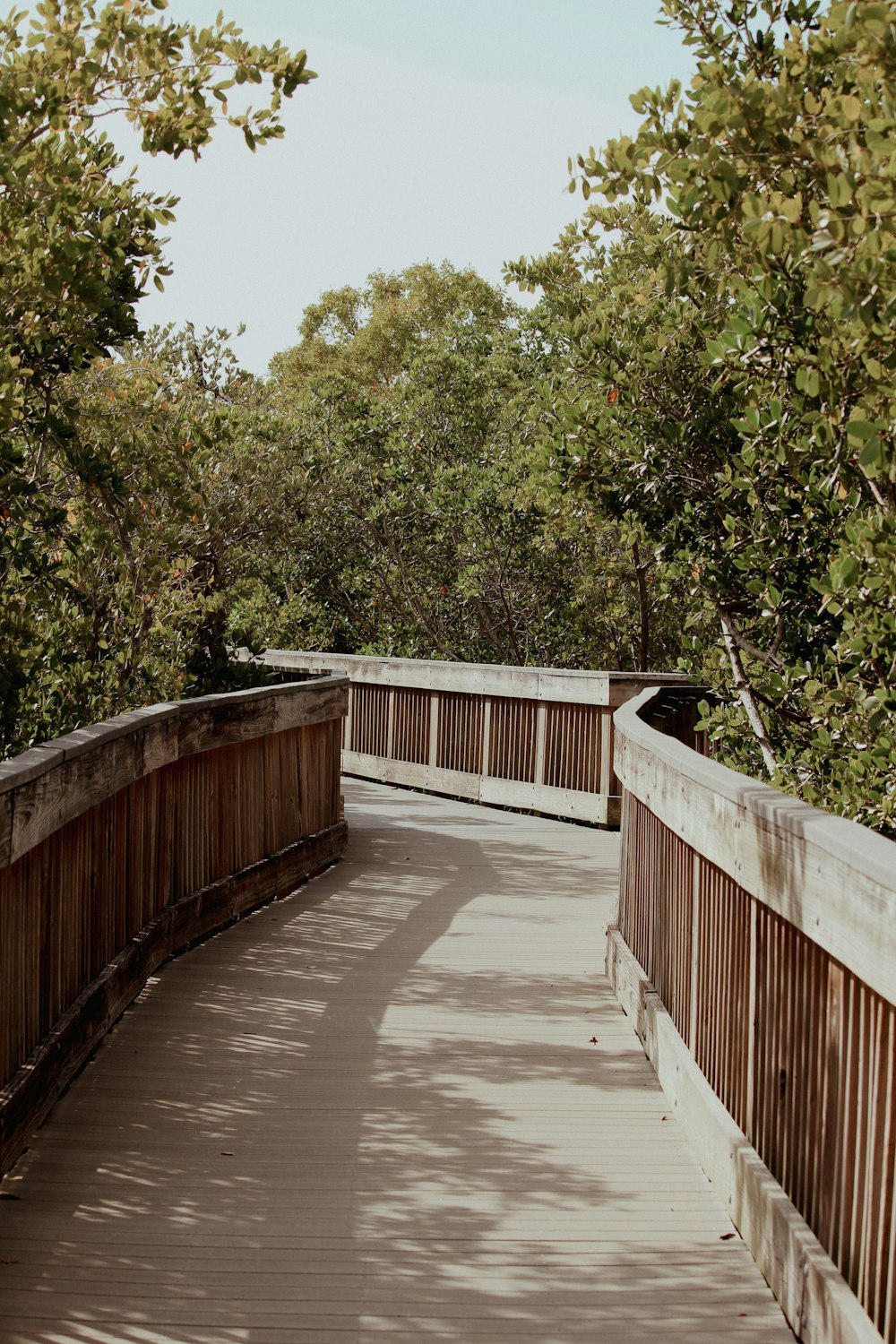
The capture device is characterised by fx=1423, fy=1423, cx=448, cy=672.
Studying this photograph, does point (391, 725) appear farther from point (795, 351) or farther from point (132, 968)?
point (795, 351)

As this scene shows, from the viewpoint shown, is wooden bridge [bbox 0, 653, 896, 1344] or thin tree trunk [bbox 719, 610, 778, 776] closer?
wooden bridge [bbox 0, 653, 896, 1344]

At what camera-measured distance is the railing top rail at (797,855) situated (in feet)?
8.66

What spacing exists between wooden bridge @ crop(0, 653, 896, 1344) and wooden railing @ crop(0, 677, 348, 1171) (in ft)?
0.07

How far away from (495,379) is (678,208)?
14.7 meters

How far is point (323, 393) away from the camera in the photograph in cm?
1827

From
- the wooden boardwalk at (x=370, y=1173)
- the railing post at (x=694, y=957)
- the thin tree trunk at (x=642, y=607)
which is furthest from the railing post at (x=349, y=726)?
the railing post at (x=694, y=957)

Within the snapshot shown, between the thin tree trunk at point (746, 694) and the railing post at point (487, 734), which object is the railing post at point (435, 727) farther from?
the thin tree trunk at point (746, 694)

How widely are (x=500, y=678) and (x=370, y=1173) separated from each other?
796 cm

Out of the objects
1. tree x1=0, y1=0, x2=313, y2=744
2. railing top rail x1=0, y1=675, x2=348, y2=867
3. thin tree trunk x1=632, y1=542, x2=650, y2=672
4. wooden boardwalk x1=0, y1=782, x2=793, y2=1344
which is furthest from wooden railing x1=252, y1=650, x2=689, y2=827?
tree x1=0, y1=0, x2=313, y2=744

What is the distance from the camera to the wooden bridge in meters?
3.19

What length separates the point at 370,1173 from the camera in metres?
4.23

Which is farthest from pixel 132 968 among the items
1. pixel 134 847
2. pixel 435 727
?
pixel 435 727

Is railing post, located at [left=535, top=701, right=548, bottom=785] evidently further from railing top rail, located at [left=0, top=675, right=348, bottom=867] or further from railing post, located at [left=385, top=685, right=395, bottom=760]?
railing top rail, located at [left=0, top=675, right=348, bottom=867]

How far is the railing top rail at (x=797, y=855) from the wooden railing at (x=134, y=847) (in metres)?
1.97
